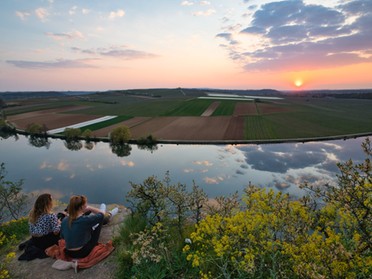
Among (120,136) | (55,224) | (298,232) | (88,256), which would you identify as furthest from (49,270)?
(120,136)

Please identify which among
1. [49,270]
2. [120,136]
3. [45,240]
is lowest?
[120,136]

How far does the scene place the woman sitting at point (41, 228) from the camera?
303 inches

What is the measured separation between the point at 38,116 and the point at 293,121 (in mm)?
77915

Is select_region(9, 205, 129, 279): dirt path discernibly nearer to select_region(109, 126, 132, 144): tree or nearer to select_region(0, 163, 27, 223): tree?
select_region(0, 163, 27, 223): tree

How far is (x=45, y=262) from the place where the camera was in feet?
26.1

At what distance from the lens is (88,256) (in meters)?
7.75

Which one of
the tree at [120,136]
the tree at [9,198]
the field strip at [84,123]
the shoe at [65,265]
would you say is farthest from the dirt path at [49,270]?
the field strip at [84,123]

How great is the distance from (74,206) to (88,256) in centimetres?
205

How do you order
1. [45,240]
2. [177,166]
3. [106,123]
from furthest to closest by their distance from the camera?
[106,123] → [177,166] → [45,240]

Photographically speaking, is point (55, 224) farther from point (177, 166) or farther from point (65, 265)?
point (177, 166)

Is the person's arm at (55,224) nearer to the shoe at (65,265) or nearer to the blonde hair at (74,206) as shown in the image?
the shoe at (65,265)

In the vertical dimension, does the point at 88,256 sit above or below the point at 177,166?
above

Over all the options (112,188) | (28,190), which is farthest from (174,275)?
(28,190)

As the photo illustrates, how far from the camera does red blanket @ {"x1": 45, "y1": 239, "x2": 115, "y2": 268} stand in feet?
25.1
